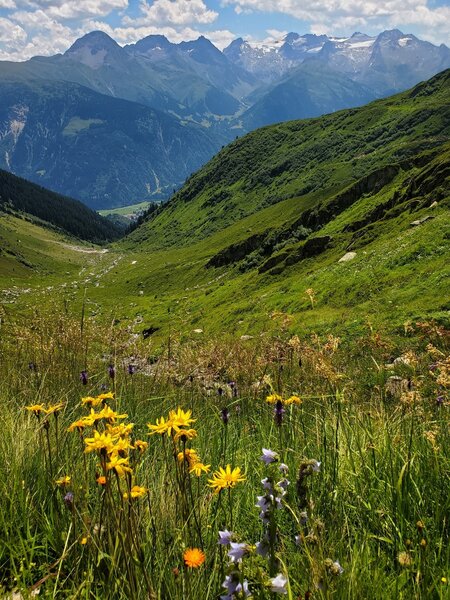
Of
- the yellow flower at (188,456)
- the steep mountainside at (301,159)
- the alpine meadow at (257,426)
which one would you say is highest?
the steep mountainside at (301,159)

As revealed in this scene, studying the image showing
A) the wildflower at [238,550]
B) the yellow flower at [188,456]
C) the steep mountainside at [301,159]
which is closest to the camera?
the wildflower at [238,550]

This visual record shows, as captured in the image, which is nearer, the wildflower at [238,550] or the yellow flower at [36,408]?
the wildflower at [238,550]

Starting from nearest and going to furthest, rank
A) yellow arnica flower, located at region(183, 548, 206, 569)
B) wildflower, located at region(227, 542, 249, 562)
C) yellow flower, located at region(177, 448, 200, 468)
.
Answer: yellow arnica flower, located at region(183, 548, 206, 569) < wildflower, located at region(227, 542, 249, 562) < yellow flower, located at region(177, 448, 200, 468)

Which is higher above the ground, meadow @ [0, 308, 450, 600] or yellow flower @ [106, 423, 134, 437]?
yellow flower @ [106, 423, 134, 437]

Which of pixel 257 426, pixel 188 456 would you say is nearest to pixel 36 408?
pixel 188 456

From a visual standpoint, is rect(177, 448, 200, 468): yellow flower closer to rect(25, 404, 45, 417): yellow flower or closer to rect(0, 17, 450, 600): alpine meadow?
rect(0, 17, 450, 600): alpine meadow

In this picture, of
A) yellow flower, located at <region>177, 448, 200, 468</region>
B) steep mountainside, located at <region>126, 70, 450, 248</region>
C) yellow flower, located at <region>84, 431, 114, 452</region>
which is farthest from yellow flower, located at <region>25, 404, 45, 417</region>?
steep mountainside, located at <region>126, 70, 450, 248</region>

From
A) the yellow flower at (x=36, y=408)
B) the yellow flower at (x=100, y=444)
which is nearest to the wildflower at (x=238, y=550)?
the yellow flower at (x=100, y=444)

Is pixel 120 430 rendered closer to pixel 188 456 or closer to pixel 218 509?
pixel 188 456

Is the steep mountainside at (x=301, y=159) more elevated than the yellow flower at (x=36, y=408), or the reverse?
the steep mountainside at (x=301, y=159)

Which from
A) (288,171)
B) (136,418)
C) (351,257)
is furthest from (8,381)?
(288,171)

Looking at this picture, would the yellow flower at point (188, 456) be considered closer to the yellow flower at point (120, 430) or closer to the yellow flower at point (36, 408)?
the yellow flower at point (120, 430)

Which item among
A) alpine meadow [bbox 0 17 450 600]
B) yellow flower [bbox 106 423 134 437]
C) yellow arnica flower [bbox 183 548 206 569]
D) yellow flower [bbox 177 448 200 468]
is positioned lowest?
alpine meadow [bbox 0 17 450 600]

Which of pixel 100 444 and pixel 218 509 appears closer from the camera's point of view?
pixel 100 444
